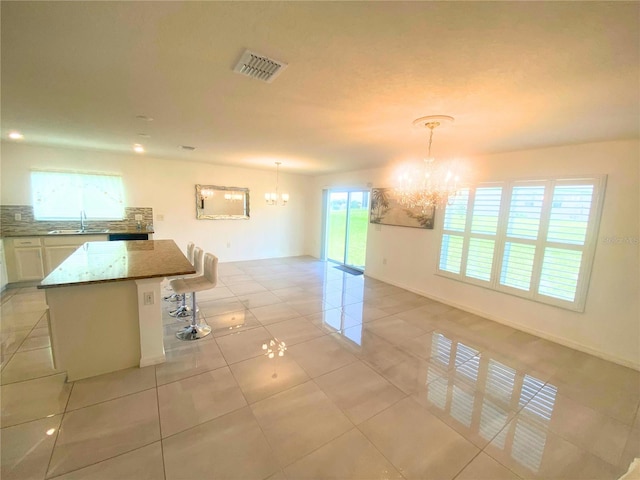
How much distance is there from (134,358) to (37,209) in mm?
4336

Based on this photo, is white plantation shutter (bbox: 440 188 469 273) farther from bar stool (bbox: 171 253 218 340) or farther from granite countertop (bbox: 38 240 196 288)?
granite countertop (bbox: 38 240 196 288)

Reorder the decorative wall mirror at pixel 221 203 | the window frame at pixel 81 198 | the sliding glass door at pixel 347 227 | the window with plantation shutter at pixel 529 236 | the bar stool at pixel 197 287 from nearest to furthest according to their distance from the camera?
1. the bar stool at pixel 197 287
2. the window with plantation shutter at pixel 529 236
3. the window frame at pixel 81 198
4. the decorative wall mirror at pixel 221 203
5. the sliding glass door at pixel 347 227

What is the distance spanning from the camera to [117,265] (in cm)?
256

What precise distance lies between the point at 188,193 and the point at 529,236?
6386 millimetres

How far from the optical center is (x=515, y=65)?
4.95 feet

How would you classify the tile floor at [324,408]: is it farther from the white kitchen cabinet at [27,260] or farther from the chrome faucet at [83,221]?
the chrome faucet at [83,221]

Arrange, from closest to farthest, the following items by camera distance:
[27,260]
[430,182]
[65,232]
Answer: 1. [430,182]
2. [27,260]
3. [65,232]

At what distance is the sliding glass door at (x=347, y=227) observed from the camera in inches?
249

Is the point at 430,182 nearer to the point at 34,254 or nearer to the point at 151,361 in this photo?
the point at 151,361

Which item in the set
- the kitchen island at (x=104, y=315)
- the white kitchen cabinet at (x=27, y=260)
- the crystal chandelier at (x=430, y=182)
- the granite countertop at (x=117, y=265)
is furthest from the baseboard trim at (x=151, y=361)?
the white kitchen cabinet at (x=27, y=260)

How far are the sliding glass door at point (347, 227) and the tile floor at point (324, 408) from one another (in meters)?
3.30

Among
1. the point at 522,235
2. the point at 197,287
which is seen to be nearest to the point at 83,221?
the point at 197,287

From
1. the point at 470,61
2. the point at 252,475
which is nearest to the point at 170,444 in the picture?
the point at 252,475

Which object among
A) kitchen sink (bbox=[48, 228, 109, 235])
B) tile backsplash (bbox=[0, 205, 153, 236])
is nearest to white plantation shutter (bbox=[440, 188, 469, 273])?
tile backsplash (bbox=[0, 205, 153, 236])
